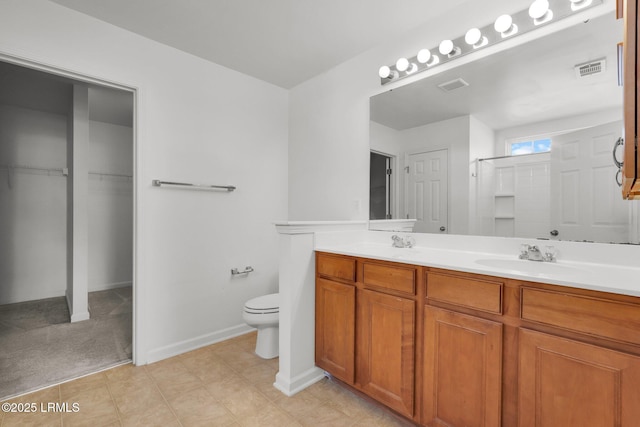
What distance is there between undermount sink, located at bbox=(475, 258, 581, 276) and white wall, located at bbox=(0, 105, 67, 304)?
4.78 meters

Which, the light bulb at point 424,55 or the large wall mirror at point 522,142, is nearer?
the large wall mirror at point 522,142

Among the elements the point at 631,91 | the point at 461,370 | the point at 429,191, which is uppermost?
the point at 631,91

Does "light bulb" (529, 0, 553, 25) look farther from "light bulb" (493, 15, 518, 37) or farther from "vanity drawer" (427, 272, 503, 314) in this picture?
"vanity drawer" (427, 272, 503, 314)

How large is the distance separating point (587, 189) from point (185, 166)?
2.59 metres

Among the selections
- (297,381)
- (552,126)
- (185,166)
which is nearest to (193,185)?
(185,166)

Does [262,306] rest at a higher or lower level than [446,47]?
lower

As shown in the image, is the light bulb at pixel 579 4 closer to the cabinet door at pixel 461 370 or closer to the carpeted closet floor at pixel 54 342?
the cabinet door at pixel 461 370

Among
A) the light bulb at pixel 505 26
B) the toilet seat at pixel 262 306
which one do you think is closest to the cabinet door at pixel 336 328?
the toilet seat at pixel 262 306

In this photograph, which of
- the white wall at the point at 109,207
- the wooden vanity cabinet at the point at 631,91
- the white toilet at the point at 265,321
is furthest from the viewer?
the white wall at the point at 109,207

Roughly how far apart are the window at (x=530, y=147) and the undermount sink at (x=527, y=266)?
0.60 meters

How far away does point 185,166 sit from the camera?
2354mm

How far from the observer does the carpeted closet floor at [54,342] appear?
1943 mm

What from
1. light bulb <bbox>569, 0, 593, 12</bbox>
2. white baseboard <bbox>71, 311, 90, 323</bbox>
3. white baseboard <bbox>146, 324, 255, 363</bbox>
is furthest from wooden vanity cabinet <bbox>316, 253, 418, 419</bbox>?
white baseboard <bbox>71, 311, 90, 323</bbox>

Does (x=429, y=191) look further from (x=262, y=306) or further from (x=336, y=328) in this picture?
(x=262, y=306)
